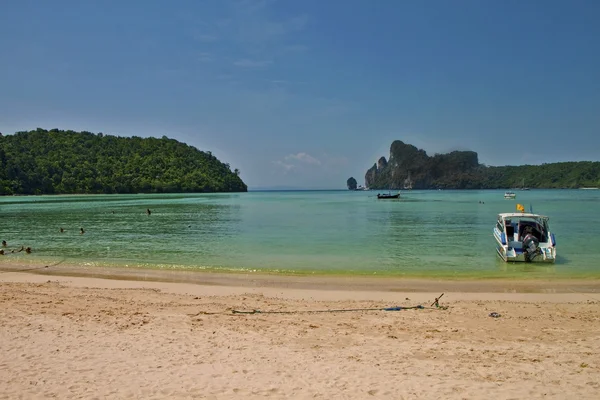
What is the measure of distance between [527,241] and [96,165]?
15263cm

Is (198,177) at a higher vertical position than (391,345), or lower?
higher

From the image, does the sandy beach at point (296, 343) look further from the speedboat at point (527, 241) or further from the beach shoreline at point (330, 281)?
the speedboat at point (527, 241)

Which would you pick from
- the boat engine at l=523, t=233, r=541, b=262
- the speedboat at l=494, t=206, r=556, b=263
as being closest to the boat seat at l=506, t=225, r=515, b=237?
the speedboat at l=494, t=206, r=556, b=263

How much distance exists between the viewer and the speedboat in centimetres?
1878

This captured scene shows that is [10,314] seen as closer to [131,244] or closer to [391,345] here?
[391,345]

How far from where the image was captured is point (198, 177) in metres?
180

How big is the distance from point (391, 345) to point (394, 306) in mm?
3365

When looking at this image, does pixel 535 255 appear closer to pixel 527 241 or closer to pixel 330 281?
pixel 527 241

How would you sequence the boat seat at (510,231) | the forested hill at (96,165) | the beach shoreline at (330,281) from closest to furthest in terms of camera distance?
the beach shoreline at (330,281)
the boat seat at (510,231)
the forested hill at (96,165)

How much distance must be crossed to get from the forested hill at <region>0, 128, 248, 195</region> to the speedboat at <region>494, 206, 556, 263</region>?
433 feet

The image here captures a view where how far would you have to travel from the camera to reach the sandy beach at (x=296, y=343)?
5.98 meters

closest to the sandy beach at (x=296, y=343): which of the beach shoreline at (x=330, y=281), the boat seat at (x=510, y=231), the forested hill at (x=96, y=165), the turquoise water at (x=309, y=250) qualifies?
the beach shoreline at (x=330, y=281)

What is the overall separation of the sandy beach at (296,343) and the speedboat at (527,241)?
5.43 metres

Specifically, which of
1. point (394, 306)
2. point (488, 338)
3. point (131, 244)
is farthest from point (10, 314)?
point (131, 244)
